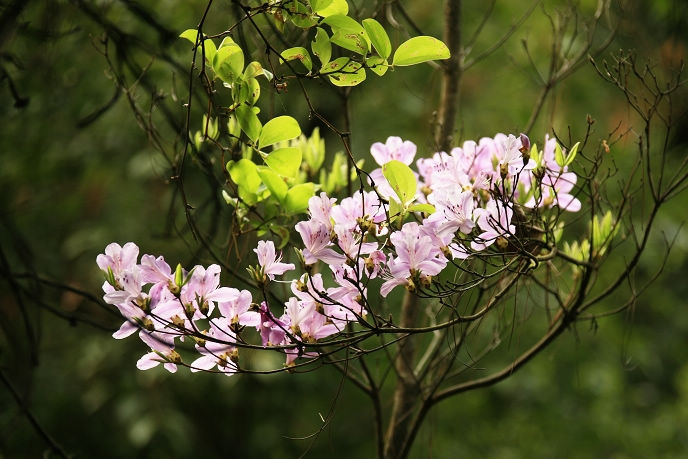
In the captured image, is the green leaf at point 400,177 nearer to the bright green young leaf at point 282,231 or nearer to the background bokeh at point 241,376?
the bright green young leaf at point 282,231

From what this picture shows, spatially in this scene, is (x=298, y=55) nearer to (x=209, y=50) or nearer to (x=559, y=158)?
(x=209, y=50)

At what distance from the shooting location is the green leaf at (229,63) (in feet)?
2.71

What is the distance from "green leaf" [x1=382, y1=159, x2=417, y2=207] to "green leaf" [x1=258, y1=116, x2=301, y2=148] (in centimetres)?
11

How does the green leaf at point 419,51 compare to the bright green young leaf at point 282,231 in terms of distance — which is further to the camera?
the bright green young leaf at point 282,231

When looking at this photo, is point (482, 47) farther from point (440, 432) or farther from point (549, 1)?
point (440, 432)

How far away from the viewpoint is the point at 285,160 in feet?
2.92

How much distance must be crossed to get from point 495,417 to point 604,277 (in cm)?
77

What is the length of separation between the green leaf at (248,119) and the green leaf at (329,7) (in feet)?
0.42

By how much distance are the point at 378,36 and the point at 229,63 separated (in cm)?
16

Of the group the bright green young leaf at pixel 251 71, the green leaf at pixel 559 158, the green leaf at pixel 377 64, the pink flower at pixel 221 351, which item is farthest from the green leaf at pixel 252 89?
the green leaf at pixel 559 158

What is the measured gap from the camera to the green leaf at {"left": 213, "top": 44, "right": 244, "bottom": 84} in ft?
2.71

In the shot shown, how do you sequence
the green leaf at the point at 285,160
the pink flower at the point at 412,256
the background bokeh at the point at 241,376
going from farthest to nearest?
1. the background bokeh at the point at 241,376
2. the green leaf at the point at 285,160
3. the pink flower at the point at 412,256

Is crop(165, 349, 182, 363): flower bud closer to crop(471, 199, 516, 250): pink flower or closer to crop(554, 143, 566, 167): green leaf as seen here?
crop(471, 199, 516, 250): pink flower

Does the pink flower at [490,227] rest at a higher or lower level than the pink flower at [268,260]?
higher
